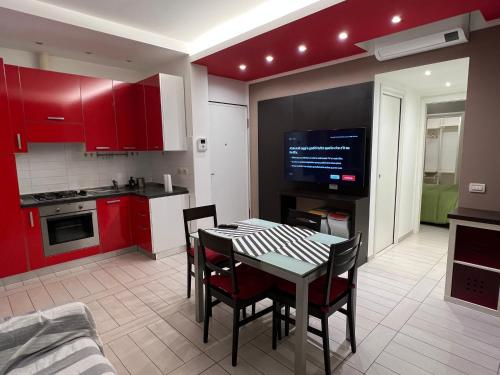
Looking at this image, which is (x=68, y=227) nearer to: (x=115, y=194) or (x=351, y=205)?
(x=115, y=194)

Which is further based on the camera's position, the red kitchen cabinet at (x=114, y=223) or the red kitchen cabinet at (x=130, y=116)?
the red kitchen cabinet at (x=130, y=116)

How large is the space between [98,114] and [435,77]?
4.20 meters

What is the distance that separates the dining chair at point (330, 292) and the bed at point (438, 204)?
3.88m

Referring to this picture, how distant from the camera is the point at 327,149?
140 inches

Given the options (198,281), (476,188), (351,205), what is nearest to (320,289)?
(198,281)

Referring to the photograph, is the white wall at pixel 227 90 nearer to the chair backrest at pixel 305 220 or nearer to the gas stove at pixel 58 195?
the gas stove at pixel 58 195

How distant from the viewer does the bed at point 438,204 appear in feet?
16.1

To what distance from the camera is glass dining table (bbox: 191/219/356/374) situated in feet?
5.55

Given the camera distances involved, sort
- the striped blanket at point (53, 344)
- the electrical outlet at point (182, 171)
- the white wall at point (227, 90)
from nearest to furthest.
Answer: the striped blanket at point (53, 344), the electrical outlet at point (182, 171), the white wall at point (227, 90)

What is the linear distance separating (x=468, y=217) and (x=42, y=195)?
181 inches

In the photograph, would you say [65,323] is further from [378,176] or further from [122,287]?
[378,176]

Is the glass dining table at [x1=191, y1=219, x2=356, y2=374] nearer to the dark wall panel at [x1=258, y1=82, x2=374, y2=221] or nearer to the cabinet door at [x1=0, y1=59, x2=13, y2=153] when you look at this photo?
the dark wall panel at [x1=258, y1=82, x2=374, y2=221]

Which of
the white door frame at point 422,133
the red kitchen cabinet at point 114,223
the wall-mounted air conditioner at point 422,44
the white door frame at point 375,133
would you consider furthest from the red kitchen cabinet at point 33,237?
the white door frame at point 422,133

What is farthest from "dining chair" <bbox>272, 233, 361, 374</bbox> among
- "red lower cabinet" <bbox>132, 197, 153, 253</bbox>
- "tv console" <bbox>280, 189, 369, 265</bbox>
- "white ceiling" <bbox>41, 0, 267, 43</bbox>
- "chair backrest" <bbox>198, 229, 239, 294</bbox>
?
"white ceiling" <bbox>41, 0, 267, 43</bbox>
